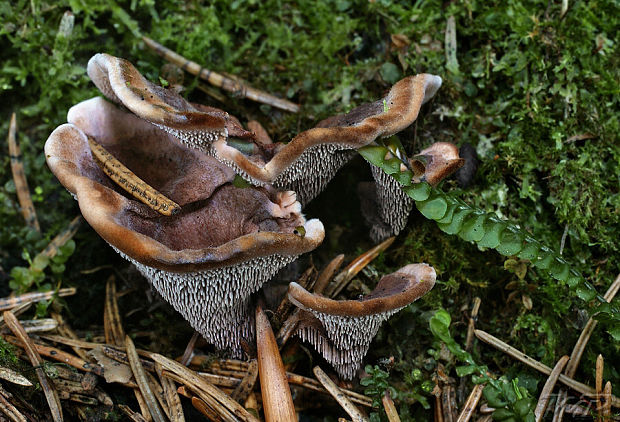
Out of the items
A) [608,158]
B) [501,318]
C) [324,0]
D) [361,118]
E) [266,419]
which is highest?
[324,0]

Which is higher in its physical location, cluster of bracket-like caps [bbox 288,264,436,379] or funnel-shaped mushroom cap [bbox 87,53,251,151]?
funnel-shaped mushroom cap [bbox 87,53,251,151]

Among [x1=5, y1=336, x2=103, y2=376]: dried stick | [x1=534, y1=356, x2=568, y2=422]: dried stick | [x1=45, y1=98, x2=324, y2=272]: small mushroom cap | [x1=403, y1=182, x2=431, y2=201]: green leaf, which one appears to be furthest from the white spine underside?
[x1=534, y1=356, x2=568, y2=422]: dried stick

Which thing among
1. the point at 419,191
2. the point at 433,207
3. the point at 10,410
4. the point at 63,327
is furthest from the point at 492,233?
the point at 63,327

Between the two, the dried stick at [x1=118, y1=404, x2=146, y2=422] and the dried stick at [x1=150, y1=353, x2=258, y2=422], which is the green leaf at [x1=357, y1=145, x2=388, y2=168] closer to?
the dried stick at [x1=150, y1=353, x2=258, y2=422]

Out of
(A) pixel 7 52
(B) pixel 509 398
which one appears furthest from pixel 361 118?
(A) pixel 7 52

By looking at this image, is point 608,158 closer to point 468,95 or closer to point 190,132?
point 468,95

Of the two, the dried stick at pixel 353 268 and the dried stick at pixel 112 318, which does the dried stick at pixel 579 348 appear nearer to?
the dried stick at pixel 353 268
